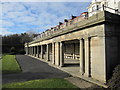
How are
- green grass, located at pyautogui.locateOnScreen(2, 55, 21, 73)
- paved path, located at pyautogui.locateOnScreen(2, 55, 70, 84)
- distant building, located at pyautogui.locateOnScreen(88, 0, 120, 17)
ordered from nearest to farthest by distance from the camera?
distant building, located at pyautogui.locateOnScreen(88, 0, 120, 17)
paved path, located at pyautogui.locateOnScreen(2, 55, 70, 84)
green grass, located at pyautogui.locateOnScreen(2, 55, 21, 73)

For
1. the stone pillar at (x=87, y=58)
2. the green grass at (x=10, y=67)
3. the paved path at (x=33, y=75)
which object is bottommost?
the paved path at (x=33, y=75)

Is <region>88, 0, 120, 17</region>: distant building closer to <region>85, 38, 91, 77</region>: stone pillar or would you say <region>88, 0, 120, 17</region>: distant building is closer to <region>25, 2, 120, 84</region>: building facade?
<region>25, 2, 120, 84</region>: building facade

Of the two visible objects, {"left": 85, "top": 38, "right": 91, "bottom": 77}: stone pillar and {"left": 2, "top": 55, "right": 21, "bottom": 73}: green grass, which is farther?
{"left": 2, "top": 55, "right": 21, "bottom": 73}: green grass

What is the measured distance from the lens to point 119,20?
8250 millimetres

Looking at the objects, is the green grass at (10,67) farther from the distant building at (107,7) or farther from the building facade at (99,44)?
the distant building at (107,7)

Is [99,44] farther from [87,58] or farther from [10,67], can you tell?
[10,67]

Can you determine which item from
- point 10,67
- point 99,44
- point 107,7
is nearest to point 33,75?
point 10,67

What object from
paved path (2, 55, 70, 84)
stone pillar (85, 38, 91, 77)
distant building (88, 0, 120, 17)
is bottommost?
paved path (2, 55, 70, 84)

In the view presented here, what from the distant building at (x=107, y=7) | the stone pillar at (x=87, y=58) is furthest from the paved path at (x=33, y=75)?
the distant building at (x=107, y=7)

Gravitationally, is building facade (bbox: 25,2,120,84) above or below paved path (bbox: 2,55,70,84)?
above

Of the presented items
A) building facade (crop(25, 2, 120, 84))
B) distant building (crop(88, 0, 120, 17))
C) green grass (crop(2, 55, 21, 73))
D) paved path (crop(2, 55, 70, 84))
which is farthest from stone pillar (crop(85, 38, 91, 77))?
green grass (crop(2, 55, 21, 73))

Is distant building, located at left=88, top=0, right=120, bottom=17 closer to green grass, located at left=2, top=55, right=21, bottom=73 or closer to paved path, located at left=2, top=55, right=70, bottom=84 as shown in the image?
paved path, located at left=2, top=55, right=70, bottom=84

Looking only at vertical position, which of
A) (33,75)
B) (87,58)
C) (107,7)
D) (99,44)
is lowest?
(33,75)

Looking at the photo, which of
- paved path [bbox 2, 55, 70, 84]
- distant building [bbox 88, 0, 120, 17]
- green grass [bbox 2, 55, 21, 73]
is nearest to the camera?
distant building [bbox 88, 0, 120, 17]
